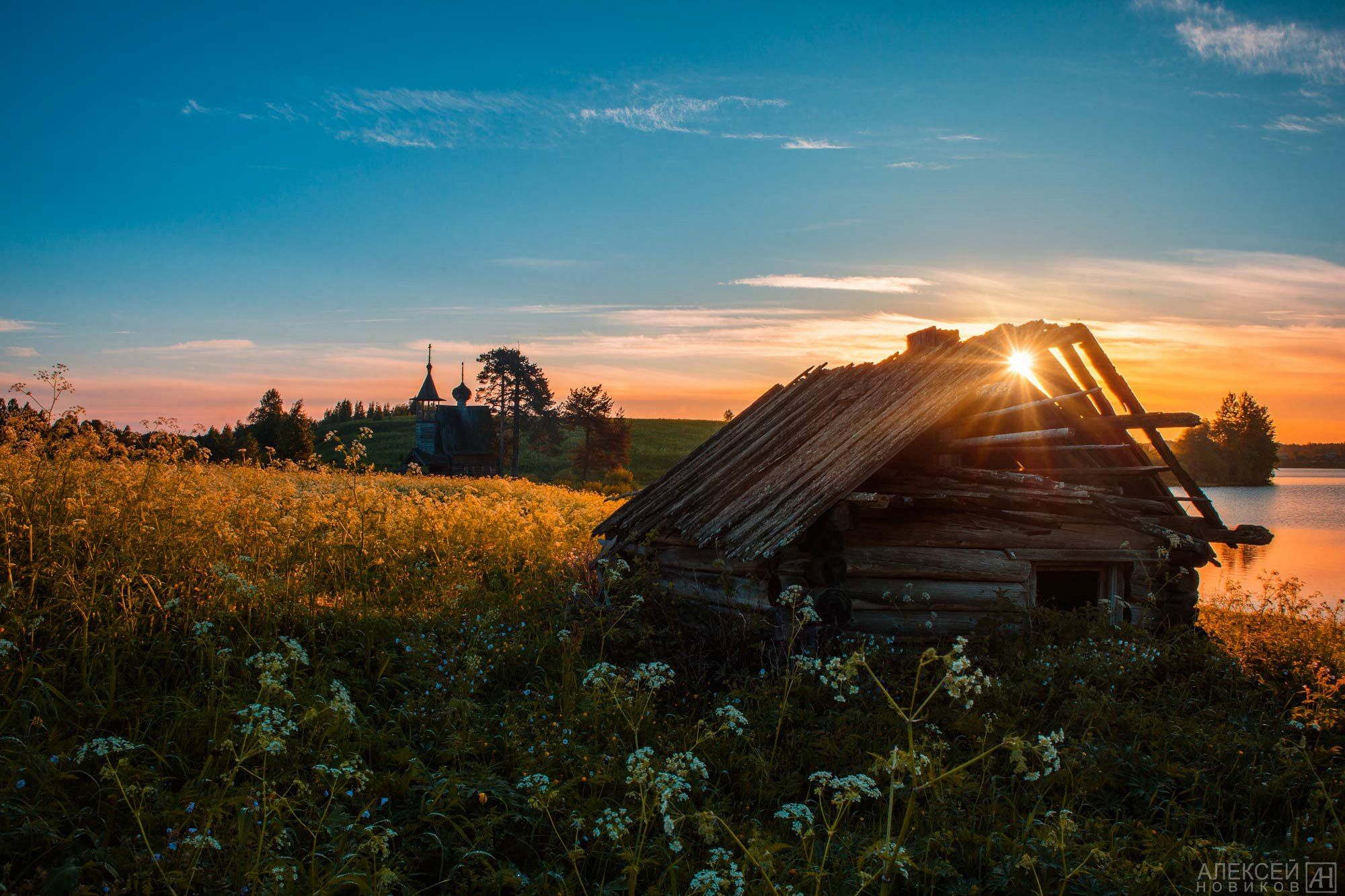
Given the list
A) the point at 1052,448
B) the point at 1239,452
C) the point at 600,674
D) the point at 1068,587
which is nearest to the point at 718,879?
the point at 600,674

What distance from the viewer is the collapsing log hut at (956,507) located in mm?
7598

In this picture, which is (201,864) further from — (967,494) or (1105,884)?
(967,494)

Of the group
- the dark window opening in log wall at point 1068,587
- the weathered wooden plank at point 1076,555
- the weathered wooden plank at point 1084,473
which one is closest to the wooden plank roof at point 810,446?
the weathered wooden plank at point 1084,473

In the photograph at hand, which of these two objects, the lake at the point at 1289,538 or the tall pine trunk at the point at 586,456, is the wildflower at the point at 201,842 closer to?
the lake at the point at 1289,538

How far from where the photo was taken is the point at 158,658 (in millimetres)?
5543

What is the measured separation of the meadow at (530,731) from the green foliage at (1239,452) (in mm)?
72106

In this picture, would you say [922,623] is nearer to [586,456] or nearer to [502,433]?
[502,433]

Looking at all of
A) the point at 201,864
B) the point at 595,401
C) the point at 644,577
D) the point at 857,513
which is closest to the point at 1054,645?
the point at 857,513

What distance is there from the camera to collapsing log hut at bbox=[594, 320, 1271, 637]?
7.60 meters

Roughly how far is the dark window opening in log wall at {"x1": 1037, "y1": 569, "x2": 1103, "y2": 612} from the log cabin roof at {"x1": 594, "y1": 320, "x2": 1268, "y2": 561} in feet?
4.80

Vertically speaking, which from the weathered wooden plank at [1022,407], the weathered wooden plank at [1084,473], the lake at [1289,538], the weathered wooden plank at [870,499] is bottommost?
the lake at [1289,538]

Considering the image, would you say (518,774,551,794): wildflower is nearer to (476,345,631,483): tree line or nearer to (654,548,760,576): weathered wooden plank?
(654,548,760,576): weathered wooden plank

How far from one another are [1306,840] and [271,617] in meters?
7.28

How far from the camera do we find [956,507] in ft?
26.9
